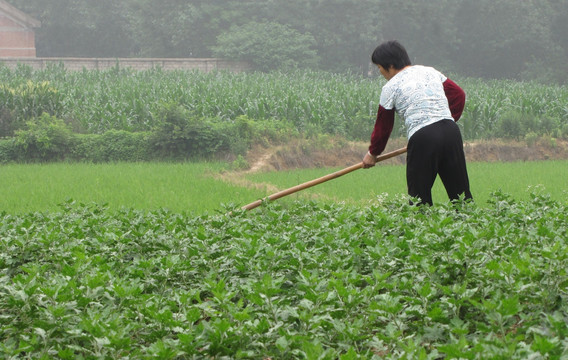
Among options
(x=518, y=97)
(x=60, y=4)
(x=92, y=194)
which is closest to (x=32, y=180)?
(x=92, y=194)

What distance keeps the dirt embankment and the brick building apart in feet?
112

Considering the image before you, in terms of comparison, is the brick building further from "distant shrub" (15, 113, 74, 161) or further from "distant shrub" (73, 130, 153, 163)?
"distant shrub" (73, 130, 153, 163)

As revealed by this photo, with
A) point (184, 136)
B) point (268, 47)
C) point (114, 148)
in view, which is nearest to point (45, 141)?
point (114, 148)

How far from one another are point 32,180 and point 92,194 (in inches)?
93.6

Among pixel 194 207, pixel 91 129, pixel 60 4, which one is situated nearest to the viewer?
pixel 194 207

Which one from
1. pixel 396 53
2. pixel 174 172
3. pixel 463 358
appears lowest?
pixel 174 172

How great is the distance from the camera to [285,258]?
173 inches

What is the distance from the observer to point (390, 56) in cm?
674

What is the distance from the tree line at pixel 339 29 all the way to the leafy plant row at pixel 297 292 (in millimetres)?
41253

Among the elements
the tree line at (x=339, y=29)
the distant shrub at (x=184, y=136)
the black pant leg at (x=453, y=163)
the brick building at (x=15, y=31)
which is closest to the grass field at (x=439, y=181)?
the distant shrub at (x=184, y=136)

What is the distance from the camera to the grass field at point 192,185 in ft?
33.7

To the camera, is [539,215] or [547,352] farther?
→ [539,215]

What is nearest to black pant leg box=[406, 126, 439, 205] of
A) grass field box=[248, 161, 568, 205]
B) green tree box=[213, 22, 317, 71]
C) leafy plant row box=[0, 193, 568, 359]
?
leafy plant row box=[0, 193, 568, 359]

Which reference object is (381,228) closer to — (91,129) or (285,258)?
(285,258)
